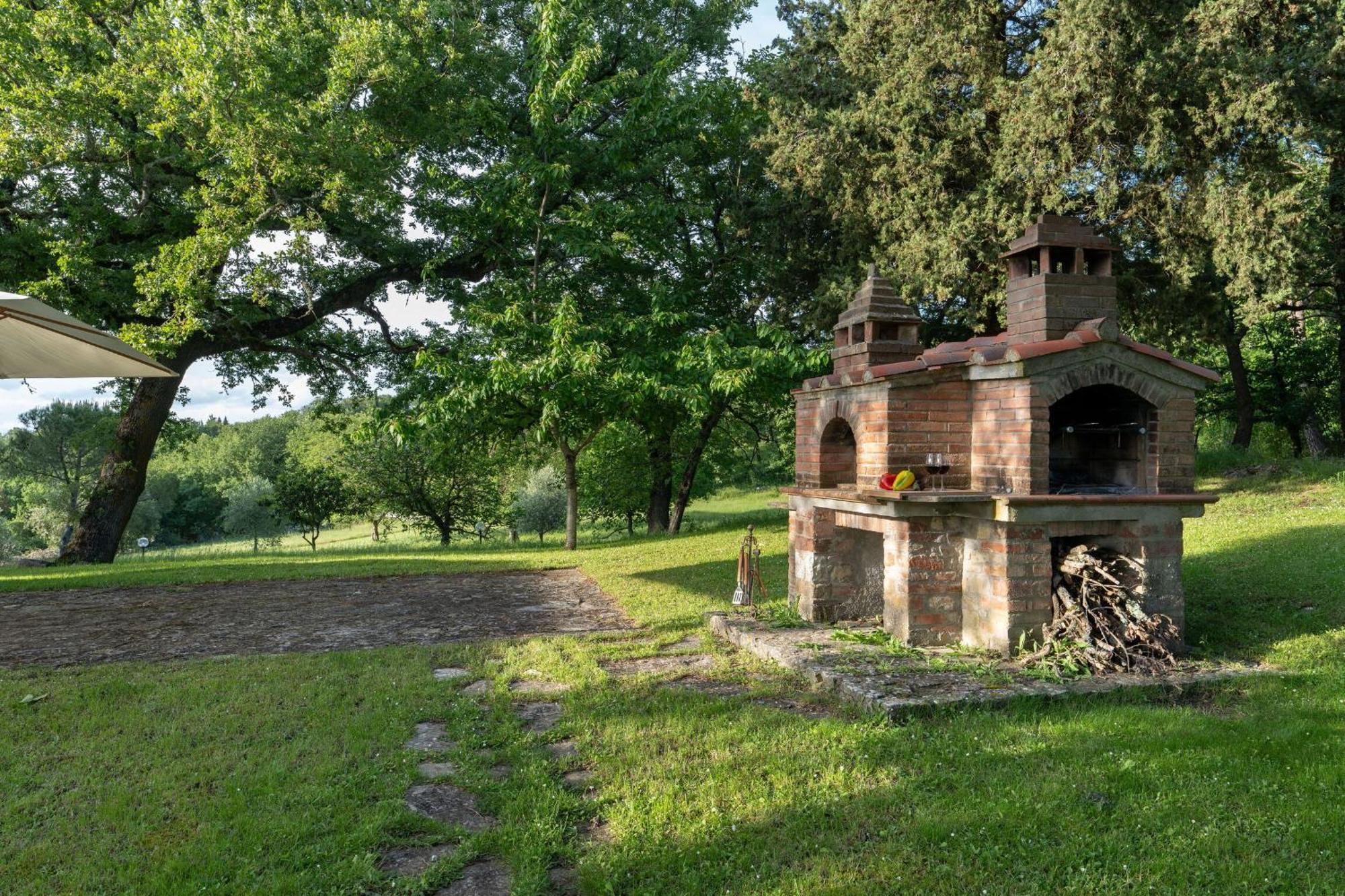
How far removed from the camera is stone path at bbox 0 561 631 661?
6.96 m

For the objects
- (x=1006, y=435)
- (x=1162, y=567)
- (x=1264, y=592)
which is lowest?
(x=1264, y=592)

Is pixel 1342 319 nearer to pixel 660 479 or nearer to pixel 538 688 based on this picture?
pixel 660 479

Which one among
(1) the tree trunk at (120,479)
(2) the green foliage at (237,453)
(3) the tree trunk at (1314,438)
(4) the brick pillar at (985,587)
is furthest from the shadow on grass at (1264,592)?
(2) the green foliage at (237,453)

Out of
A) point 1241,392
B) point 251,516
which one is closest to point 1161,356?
point 1241,392

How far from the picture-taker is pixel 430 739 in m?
4.44

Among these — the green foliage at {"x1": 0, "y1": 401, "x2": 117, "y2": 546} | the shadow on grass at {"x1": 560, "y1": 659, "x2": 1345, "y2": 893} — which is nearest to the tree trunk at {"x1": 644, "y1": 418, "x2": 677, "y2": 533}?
the shadow on grass at {"x1": 560, "y1": 659, "x2": 1345, "y2": 893}

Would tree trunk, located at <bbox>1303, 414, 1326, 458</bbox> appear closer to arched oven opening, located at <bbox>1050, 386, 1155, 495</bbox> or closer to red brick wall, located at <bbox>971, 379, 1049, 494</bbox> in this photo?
arched oven opening, located at <bbox>1050, 386, 1155, 495</bbox>

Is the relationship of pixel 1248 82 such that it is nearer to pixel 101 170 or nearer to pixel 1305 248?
pixel 1305 248

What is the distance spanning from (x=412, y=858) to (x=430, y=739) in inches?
54.7

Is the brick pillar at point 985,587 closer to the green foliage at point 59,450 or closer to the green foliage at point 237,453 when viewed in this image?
the green foliage at point 59,450

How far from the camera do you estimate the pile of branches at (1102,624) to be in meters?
5.10

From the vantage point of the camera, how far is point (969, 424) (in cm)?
591

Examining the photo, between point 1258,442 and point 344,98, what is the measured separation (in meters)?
26.8

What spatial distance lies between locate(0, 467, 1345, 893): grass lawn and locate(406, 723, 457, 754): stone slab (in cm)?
9
